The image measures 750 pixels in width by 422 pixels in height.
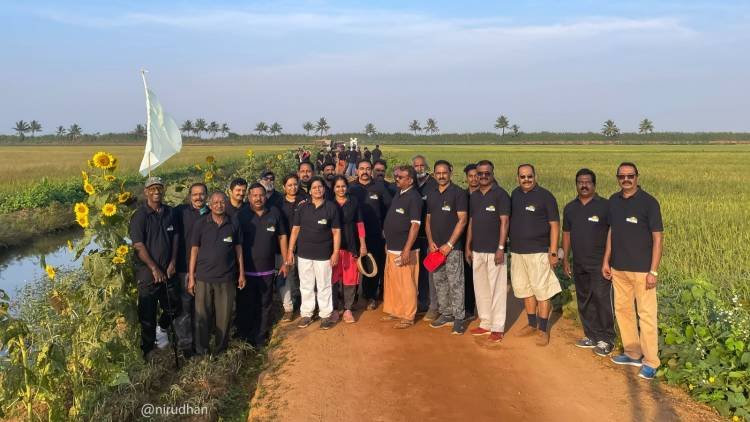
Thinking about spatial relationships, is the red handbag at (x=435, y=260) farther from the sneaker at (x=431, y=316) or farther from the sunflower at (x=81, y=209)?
the sunflower at (x=81, y=209)

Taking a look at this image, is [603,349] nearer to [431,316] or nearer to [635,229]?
[635,229]

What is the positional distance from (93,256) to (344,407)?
232 cm

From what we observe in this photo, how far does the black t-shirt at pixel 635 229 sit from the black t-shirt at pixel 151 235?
410 cm

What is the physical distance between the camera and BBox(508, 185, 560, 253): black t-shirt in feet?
16.4

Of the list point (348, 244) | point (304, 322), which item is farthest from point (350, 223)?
point (304, 322)

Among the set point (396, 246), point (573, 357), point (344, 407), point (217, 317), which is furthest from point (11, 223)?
point (573, 357)

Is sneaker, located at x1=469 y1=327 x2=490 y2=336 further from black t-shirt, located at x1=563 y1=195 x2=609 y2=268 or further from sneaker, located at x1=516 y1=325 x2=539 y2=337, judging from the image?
black t-shirt, located at x1=563 y1=195 x2=609 y2=268

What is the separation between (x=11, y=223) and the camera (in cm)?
1212

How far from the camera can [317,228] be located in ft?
17.9

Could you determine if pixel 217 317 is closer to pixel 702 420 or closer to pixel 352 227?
pixel 352 227

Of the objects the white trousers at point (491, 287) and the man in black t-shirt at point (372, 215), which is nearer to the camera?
the white trousers at point (491, 287)

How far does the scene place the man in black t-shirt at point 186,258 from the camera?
5.07 metres

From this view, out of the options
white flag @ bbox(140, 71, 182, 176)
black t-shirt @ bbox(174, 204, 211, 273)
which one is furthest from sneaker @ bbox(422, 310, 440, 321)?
white flag @ bbox(140, 71, 182, 176)

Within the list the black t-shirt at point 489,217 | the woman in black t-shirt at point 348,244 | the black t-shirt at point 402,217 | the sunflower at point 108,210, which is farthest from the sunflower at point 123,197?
the black t-shirt at point 489,217
